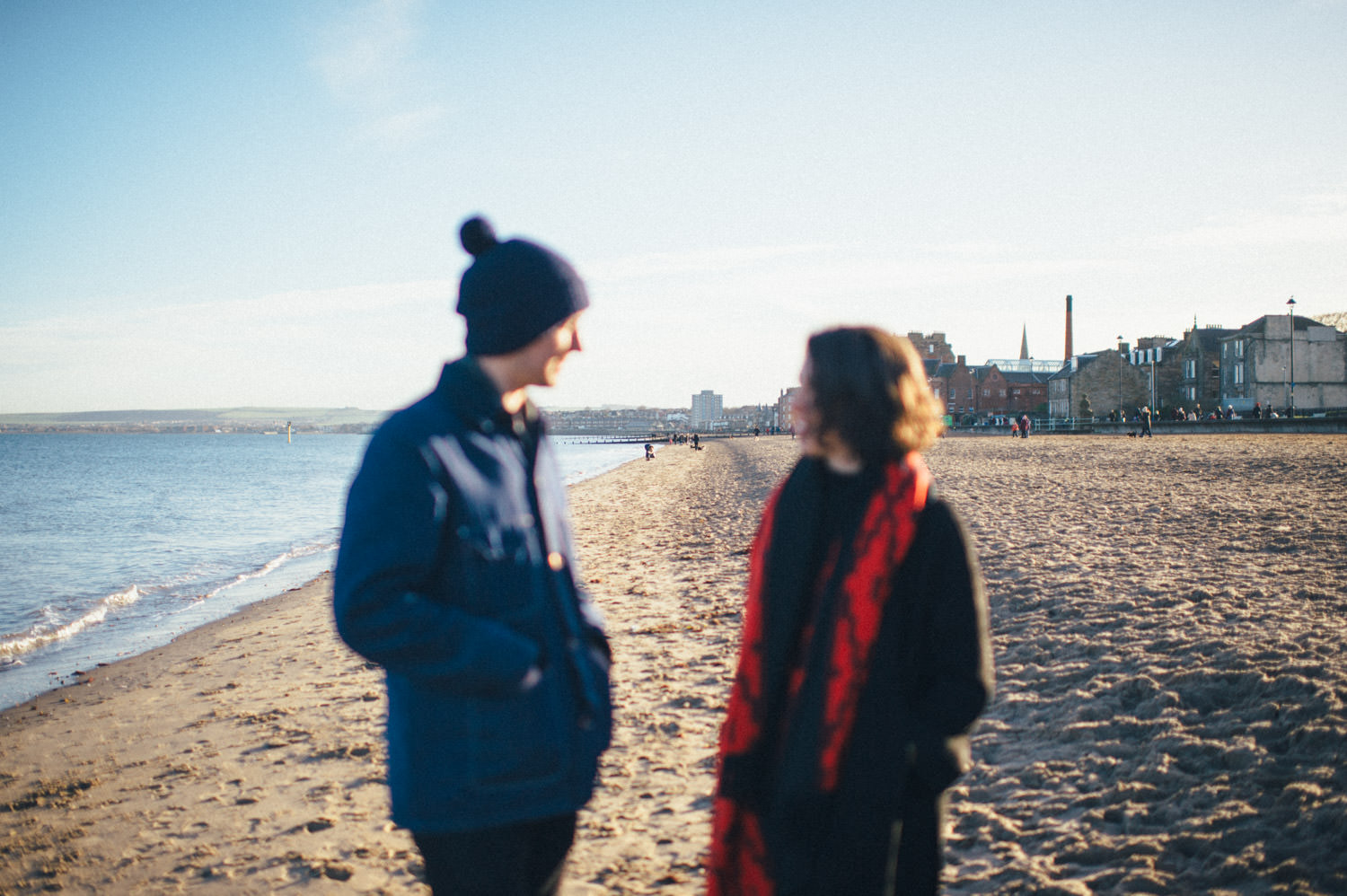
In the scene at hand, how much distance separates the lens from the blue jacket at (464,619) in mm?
1521

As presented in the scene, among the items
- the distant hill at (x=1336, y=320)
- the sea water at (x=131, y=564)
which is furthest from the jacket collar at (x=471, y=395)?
the distant hill at (x=1336, y=320)

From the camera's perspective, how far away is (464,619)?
5.05 ft

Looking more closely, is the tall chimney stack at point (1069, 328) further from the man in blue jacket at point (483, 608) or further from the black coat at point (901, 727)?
the man in blue jacket at point (483, 608)

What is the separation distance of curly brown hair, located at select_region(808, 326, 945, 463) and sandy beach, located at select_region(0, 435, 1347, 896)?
2550 mm

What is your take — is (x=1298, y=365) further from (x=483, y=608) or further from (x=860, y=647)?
(x=483, y=608)

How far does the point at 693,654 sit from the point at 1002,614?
2917mm

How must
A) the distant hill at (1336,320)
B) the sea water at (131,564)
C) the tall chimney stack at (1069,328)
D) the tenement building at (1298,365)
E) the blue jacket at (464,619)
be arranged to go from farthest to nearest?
1. the tall chimney stack at (1069,328)
2. the distant hill at (1336,320)
3. the tenement building at (1298,365)
4. the sea water at (131,564)
5. the blue jacket at (464,619)

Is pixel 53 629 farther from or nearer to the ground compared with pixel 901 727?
nearer to the ground

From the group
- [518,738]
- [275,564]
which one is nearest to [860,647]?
[518,738]

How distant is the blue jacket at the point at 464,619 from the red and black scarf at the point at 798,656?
371 millimetres

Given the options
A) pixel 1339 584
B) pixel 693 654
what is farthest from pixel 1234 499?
pixel 693 654

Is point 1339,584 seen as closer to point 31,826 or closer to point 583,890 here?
point 583,890

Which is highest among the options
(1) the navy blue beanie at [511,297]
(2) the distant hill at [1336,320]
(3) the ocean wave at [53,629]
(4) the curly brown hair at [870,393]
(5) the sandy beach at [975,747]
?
(2) the distant hill at [1336,320]

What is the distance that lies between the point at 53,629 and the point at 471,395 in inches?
493
